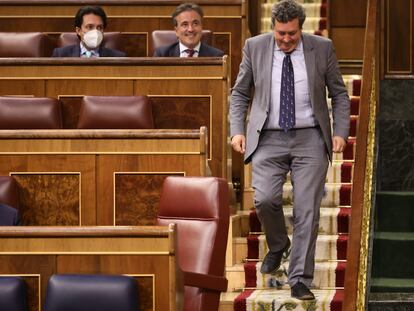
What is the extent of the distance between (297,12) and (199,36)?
114cm

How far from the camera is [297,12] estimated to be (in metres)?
3.55

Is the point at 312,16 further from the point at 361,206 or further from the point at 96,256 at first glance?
the point at 96,256

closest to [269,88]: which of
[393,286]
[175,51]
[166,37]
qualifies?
[393,286]

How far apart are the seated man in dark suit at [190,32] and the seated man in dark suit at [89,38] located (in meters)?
0.24

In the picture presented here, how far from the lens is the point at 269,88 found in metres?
3.61

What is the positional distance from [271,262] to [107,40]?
1.61 metres

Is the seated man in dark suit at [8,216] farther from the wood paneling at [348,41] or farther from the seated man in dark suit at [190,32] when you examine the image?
the wood paneling at [348,41]

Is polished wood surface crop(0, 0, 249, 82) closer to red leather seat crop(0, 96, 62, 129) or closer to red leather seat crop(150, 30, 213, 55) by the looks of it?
red leather seat crop(150, 30, 213, 55)

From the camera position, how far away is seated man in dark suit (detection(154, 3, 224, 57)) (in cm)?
461

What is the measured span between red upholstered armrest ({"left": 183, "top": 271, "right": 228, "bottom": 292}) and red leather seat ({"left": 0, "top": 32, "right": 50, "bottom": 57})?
2.14m

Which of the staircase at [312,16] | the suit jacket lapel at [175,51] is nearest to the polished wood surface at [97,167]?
the suit jacket lapel at [175,51]

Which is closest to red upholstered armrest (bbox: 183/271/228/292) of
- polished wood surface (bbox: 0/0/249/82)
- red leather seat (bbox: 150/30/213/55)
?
red leather seat (bbox: 150/30/213/55)

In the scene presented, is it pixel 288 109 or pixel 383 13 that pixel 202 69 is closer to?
pixel 288 109

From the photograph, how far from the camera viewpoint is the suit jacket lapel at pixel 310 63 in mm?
3602
